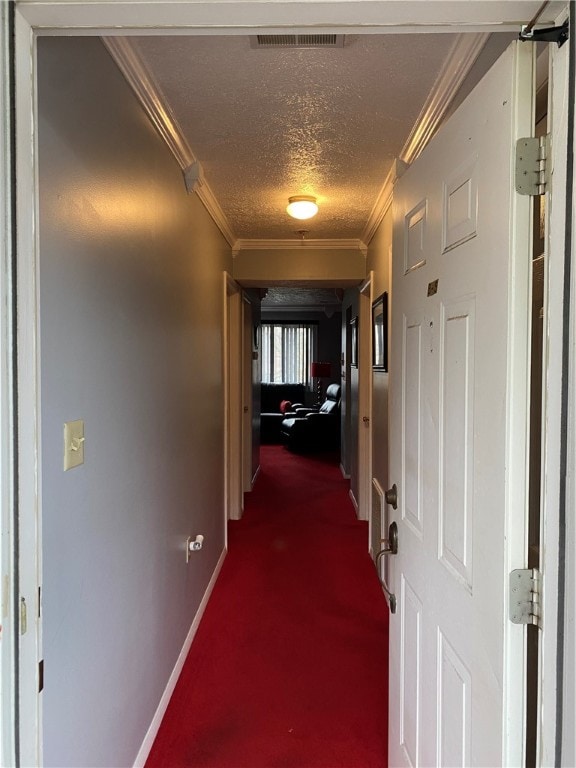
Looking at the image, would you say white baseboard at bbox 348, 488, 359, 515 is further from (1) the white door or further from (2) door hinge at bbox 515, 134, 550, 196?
(2) door hinge at bbox 515, 134, 550, 196

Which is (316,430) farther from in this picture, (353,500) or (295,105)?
(295,105)

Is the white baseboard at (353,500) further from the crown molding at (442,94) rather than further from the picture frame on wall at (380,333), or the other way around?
the crown molding at (442,94)

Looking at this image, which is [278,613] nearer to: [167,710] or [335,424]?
[167,710]

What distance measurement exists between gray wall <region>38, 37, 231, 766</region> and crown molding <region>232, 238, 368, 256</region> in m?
1.67

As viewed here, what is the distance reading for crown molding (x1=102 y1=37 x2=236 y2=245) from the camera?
1418 millimetres

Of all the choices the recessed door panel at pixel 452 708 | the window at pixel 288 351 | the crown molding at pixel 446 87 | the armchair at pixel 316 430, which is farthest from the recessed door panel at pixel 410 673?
the window at pixel 288 351

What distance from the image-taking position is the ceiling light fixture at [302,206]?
281cm

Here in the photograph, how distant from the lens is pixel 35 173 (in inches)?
33.8

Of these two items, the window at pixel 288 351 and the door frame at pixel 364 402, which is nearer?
the door frame at pixel 364 402

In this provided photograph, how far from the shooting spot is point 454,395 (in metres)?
1.06

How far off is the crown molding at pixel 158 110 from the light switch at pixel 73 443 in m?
1.07

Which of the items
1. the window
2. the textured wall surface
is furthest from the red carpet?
the window

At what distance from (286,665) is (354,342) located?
3.15 meters

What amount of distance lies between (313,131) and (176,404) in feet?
4.32
